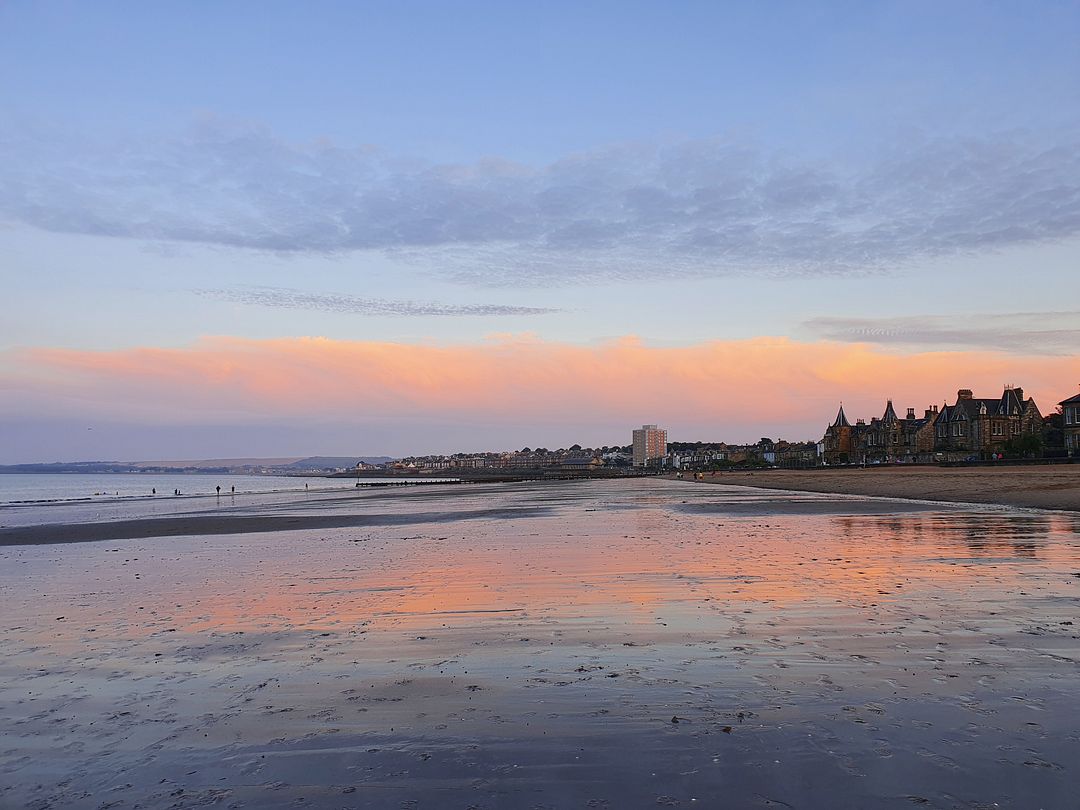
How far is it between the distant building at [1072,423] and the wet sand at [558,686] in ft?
282

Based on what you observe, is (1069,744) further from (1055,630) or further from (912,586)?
(912,586)

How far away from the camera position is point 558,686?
785 centimetres

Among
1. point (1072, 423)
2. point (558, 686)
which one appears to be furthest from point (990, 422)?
point (558, 686)

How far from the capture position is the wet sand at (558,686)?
18.0 ft

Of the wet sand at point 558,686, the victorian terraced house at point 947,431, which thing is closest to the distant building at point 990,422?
the victorian terraced house at point 947,431

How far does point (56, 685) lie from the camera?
8.63m

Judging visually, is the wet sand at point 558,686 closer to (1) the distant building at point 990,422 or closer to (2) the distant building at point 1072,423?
(2) the distant building at point 1072,423

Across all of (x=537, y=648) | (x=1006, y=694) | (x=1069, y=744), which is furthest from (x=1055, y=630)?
(x=537, y=648)

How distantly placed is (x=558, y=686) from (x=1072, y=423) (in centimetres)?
10174

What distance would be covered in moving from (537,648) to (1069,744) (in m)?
5.63

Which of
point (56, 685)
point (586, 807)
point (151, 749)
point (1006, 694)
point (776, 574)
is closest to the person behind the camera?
point (586, 807)

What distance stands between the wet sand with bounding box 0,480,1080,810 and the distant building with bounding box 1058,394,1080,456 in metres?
85.8

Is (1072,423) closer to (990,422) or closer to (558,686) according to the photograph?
(990,422)

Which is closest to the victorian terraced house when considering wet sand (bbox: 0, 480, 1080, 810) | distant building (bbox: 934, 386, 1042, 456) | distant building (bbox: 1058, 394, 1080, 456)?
distant building (bbox: 934, 386, 1042, 456)
